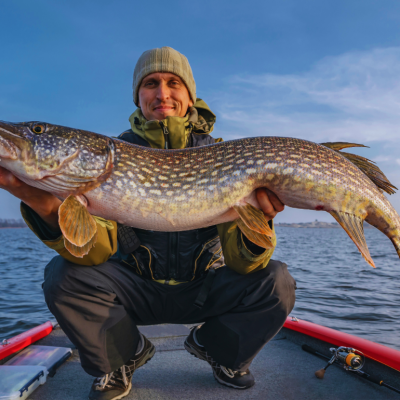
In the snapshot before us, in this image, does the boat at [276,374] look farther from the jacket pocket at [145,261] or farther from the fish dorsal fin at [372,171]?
the fish dorsal fin at [372,171]

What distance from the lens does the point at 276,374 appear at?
96.7 inches

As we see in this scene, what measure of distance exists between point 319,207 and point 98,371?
1754 millimetres

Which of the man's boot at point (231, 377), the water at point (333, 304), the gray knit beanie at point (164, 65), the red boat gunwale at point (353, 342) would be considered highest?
the gray knit beanie at point (164, 65)

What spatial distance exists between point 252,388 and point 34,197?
74.4 inches

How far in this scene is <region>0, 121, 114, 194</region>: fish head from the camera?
1.88 meters

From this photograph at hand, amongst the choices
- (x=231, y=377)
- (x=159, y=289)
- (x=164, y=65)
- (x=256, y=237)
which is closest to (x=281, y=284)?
(x=256, y=237)

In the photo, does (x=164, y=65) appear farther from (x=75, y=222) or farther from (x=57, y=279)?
(x=57, y=279)

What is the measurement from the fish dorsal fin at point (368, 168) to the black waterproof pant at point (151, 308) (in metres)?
0.88

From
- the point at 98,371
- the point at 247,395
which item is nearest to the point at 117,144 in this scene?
the point at 98,371

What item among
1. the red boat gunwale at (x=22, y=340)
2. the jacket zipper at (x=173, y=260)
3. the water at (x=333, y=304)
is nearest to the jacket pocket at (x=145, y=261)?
the jacket zipper at (x=173, y=260)

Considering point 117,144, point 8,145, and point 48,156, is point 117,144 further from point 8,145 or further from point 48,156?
point 8,145

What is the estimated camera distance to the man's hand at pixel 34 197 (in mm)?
1945

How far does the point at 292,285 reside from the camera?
2332 mm

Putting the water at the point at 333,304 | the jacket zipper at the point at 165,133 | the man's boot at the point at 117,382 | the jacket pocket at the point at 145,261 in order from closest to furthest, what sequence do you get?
the man's boot at the point at 117,382, the jacket pocket at the point at 145,261, the jacket zipper at the point at 165,133, the water at the point at 333,304
